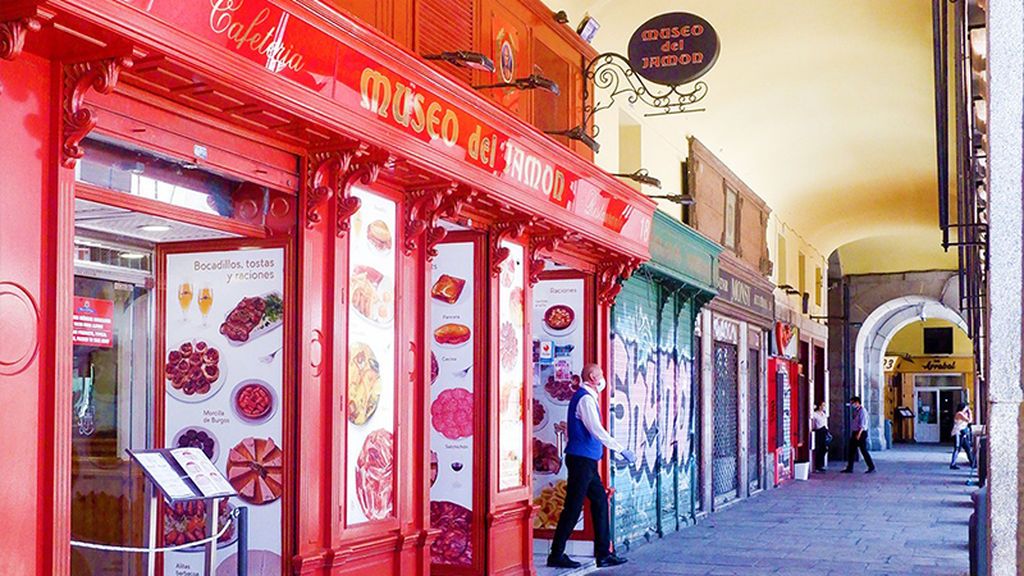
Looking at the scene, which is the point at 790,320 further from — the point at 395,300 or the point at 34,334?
the point at 34,334

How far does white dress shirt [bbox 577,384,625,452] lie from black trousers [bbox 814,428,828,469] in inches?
644

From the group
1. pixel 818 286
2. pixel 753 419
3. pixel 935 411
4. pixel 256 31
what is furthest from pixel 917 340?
pixel 256 31

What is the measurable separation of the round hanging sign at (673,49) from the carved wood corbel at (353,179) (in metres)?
3.85

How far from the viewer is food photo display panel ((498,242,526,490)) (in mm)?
8914

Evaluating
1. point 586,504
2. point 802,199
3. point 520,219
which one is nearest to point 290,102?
point 520,219

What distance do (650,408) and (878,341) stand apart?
25865 mm

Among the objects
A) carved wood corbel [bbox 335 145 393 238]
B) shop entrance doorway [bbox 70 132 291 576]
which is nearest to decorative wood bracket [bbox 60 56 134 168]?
shop entrance doorway [bbox 70 132 291 576]

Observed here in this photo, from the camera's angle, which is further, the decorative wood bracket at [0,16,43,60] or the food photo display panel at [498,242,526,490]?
the food photo display panel at [498,242,526,490]

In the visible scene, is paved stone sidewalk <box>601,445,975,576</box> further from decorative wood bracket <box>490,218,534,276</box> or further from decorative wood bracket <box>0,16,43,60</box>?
decorative wood bracket <box>0,16,43,60</box>

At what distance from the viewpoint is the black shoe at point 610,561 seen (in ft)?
33.6

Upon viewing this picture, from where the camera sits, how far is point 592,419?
9641 mm

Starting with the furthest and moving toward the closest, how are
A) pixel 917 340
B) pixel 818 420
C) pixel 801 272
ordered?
1. pixel 917 340
2. pixel 801 272
3. pixel 818 420

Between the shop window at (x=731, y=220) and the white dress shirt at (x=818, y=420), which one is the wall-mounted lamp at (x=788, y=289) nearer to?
the white dress shirt at (x=818, y=420)

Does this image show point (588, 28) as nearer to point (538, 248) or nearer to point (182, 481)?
point (538, 248)
